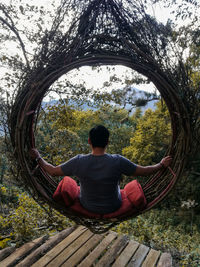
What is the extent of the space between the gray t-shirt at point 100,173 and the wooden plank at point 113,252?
0.85 metres

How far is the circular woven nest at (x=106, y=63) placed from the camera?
188 cm

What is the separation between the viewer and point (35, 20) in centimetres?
335

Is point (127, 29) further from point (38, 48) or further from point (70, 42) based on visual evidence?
point (38, 48)

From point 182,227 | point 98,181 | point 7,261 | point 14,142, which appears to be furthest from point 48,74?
point 182,227

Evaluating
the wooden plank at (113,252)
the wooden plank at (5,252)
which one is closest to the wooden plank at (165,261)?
the wooden plank at (113,252)

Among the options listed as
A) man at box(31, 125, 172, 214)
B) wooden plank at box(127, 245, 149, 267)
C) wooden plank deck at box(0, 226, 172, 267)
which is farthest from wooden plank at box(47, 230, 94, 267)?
man at box(31, 125, 172, 214)

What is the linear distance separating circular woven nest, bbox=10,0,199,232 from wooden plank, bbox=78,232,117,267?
1.94ft

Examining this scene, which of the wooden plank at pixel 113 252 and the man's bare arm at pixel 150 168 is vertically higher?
the man's bare arm at pixel 150 168

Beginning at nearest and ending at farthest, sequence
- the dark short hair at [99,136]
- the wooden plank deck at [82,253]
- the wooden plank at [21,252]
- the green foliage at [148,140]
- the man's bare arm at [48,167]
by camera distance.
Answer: the dark short hair at [99,136]
the man's bare arm at [48,167]
the wooden plank at [21,252]
the wooden plank deck at [82,253]
the green foliage at [148,140]

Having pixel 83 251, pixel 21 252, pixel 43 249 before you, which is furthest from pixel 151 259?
pixel 21 252

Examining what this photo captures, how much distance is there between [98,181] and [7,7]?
3031mm

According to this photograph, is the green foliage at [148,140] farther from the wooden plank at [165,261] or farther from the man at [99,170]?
the man at [99,170]

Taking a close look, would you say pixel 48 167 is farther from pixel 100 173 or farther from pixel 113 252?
pixel 113 252

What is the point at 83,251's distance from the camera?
2527 millimetres
